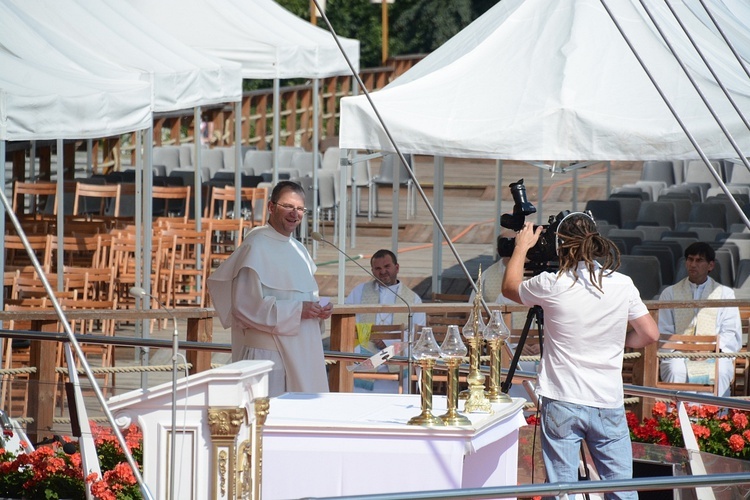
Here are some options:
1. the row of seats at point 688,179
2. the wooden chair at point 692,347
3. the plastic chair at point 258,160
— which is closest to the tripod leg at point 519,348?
the wooden chair at point 692,347

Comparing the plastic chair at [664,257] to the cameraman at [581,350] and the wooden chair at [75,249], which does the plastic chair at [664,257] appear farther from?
the cameraman at [581,350]

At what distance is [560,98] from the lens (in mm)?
9617

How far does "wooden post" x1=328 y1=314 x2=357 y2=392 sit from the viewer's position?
899cm

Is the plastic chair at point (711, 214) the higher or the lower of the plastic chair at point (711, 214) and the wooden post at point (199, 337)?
the higher

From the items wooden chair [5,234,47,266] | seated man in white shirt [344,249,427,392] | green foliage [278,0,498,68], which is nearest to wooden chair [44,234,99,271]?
wooden chair [5,234,47,266]

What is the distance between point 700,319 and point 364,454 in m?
5.90

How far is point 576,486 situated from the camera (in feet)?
14.6

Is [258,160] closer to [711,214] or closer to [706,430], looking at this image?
[711,214]

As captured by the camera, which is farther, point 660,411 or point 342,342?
point 342,342

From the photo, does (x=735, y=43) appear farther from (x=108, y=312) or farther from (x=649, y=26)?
(x=108, y=312)

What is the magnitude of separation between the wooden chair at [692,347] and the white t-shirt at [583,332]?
15.5 feet

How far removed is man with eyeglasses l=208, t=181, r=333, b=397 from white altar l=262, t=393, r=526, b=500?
63.1 inches

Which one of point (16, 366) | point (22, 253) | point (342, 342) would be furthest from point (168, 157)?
point (342, 342)

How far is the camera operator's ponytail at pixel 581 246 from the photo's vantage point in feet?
18.5
